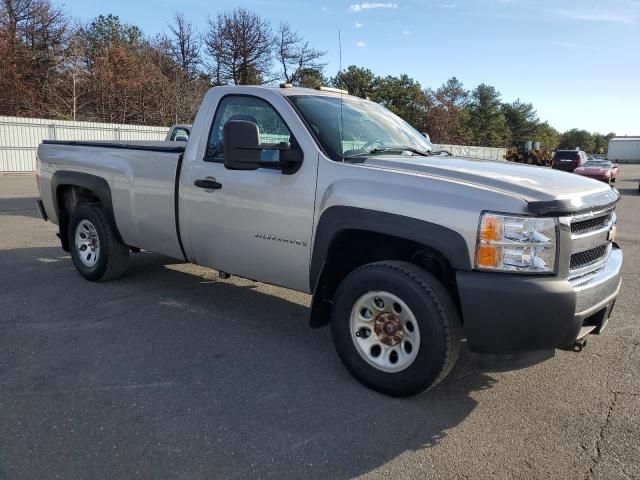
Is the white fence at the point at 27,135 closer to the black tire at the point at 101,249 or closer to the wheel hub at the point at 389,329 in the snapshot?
the black tire at the point at 101,249

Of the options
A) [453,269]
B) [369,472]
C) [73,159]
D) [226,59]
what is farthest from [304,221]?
[226,59]

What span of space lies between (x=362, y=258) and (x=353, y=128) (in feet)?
3.47

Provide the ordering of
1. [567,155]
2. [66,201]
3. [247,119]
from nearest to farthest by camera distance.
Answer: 1. [247,119]
2. [66,201]
3. [567,155]

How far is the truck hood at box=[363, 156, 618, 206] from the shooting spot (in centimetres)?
305

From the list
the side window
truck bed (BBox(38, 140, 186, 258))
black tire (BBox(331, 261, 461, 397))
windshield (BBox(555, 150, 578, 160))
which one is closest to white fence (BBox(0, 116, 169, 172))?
truck bed (BBox(38, 140, 186, 258))

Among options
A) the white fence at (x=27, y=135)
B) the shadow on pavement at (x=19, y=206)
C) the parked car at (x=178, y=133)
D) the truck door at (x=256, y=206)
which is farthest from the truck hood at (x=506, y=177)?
→ the white fence at (x=27, y=135)

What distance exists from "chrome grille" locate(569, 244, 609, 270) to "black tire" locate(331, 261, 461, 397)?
763 mm

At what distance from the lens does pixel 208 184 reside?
4.36 meters

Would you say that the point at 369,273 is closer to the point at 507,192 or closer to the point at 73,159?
the point at 507,192

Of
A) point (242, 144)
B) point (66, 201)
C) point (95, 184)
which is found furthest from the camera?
point (66, 201)

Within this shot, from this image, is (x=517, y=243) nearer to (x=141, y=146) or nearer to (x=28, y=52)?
(x=141, y=146)

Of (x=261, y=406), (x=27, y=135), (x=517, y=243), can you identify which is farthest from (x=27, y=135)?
(x=517, y=243)

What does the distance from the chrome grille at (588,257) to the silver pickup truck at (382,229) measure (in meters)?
0.02

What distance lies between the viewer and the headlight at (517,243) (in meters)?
2.90
